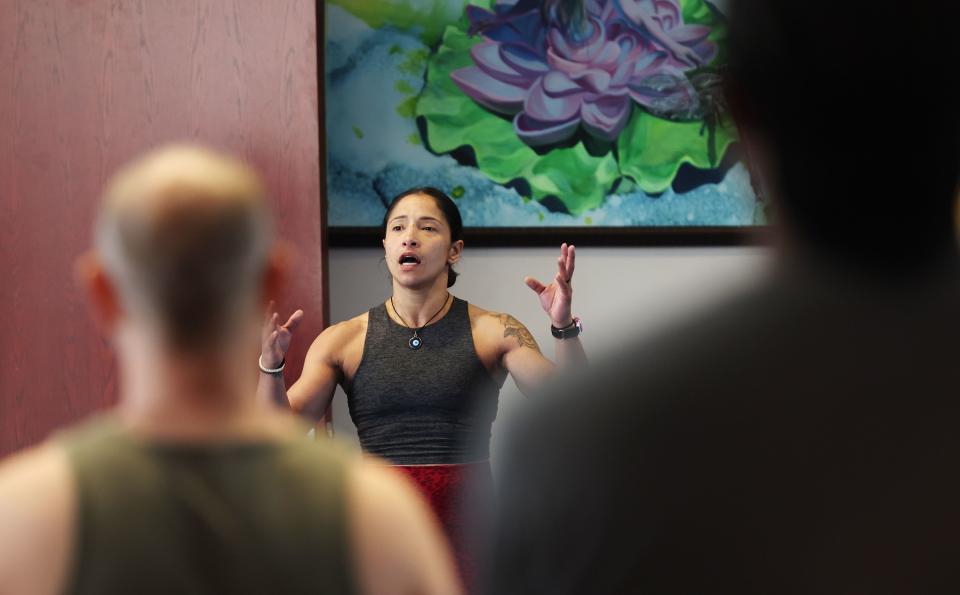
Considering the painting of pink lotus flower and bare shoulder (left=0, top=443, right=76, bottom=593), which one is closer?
bare shoulder (left=0, top=443, right=76, bottom=593)

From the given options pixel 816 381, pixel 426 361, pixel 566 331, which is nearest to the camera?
pixel 816 381

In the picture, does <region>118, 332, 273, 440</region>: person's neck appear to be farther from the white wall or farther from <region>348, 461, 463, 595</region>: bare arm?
the white wall

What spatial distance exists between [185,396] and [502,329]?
2.25 m

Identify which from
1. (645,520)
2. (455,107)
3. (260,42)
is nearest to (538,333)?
(455,107)

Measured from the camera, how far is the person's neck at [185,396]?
2.61ft

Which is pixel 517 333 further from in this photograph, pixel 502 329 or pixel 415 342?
pixel 415 342

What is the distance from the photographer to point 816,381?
1.80ft

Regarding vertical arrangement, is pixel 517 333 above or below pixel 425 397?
above

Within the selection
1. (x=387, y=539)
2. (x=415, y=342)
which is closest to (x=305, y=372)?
(x=415, y=342)

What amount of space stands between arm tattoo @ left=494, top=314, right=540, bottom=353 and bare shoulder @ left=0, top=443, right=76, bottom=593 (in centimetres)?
224

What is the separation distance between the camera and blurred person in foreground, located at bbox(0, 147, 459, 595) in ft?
2.58

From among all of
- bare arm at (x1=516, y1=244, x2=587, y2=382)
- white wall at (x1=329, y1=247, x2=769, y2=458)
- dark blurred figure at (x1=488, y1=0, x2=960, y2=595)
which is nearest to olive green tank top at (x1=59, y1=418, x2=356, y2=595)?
dark blurred figure at (x1=488, y1=0, x2=960, y2=595)

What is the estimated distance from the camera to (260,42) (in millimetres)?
3209

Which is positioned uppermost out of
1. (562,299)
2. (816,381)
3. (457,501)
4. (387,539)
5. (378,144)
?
(378,144)
